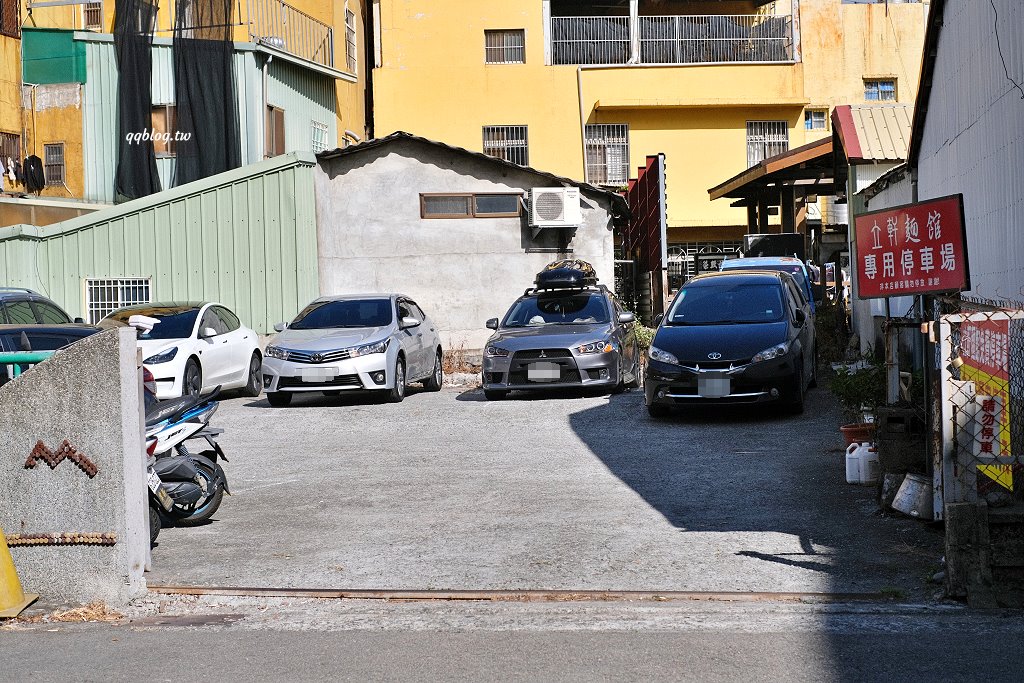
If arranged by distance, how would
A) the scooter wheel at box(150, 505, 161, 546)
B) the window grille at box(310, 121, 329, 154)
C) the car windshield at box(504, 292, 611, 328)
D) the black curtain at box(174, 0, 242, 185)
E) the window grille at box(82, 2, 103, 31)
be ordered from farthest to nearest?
the window grille at box(82, 2, 103, 31), the window grille at box(310, 121, 329, 154), the black curtain at box(174, 0, 242, 185), the car windshield at box(504, 292, 611, 328), the scooter wheel at box(150, 505, 161, 546)

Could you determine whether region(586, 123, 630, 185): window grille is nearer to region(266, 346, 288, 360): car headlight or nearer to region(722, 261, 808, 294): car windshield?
region(722, 261, 808, 294): car windshield

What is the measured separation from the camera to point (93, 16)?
3488 cm

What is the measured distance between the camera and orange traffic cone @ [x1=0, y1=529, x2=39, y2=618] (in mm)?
6688

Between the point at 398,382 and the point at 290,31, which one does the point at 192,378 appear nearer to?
the point at 398,382

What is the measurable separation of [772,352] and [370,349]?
5909mm

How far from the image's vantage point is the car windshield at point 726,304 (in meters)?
15.2

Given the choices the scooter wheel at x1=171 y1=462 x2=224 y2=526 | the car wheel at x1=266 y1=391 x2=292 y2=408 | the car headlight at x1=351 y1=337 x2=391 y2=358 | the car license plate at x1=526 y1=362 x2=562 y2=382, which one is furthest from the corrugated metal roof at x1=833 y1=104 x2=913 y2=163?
the scooter wheel at x1=171 y1=462 x2=224 y2=526

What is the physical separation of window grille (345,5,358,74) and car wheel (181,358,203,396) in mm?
18557

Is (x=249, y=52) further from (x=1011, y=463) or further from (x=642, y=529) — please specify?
(x=1011, y=463)

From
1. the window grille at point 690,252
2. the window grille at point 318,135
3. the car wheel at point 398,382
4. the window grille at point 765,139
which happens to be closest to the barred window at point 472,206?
the car wheel at point 398,382

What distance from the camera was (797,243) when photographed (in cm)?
3086

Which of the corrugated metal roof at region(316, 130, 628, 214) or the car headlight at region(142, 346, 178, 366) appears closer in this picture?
the car headlight at region(142, 346, 178, 366)

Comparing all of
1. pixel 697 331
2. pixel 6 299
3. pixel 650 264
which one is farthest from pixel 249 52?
pixel 697 331

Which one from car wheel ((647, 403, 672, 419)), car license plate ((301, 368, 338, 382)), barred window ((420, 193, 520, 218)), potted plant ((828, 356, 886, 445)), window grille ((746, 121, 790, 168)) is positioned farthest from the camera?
window grille ((746, 121, 790, 168))
